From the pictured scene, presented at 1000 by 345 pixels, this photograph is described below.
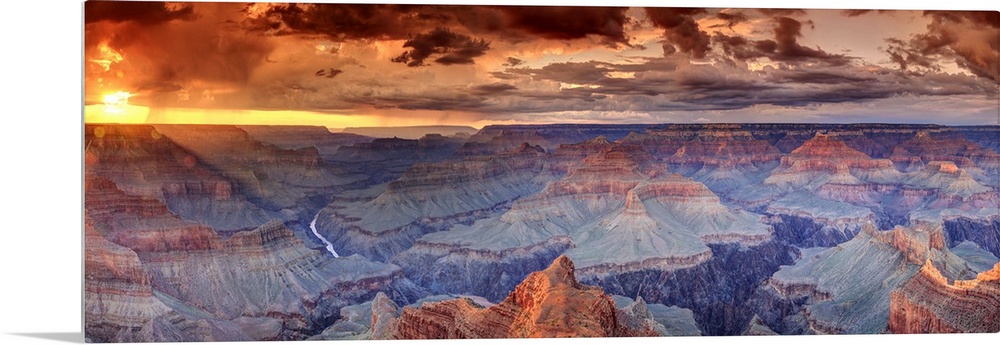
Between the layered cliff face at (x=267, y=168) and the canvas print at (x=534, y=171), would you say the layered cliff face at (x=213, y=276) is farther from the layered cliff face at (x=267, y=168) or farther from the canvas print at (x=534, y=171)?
the layered cliff face at (x=267, y=168)

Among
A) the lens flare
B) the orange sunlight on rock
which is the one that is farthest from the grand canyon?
the lens flare

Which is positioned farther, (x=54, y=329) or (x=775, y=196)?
(x=775, y=196)

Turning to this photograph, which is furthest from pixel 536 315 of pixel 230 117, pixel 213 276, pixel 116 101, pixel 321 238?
pixel 116 101

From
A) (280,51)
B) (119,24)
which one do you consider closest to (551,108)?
(280,51)

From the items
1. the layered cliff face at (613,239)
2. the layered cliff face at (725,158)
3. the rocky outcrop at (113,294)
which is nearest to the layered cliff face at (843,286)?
the layered cliff face at (613,239)

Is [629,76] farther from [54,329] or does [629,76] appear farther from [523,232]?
[54,329]

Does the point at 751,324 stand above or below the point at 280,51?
below

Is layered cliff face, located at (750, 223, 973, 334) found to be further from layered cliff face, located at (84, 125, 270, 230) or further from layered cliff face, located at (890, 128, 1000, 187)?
layered cliff face, located at (84, 125, 270, 230)
